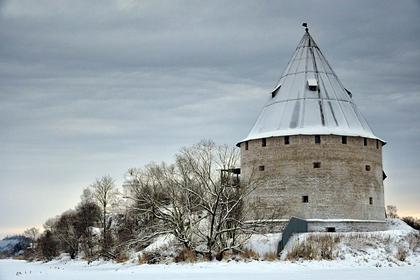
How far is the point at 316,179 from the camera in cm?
3466

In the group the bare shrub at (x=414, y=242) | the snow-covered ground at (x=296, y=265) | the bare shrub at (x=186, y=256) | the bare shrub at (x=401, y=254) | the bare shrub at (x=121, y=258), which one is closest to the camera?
the snow-covered ground at (x=296, y=265)

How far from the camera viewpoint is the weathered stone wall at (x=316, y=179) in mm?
34438

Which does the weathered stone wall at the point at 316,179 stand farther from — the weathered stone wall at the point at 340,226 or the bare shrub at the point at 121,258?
the bare shrub at the point at 121,258

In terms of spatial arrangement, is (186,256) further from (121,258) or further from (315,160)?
(315,160)

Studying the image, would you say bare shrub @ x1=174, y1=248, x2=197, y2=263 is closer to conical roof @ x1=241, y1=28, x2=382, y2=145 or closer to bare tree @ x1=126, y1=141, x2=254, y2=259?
bare tree @ x1=126, y1=141, x2=254, y2=259

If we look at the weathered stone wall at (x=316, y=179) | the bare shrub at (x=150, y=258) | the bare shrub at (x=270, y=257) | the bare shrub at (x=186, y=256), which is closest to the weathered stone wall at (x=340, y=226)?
the weathered stone wall at (x=316, y=179)

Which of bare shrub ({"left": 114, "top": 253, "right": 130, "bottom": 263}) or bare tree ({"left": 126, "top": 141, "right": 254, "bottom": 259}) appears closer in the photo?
bare tree ({"left": 126, "top": 141, "right": 254, "bottom": 259})

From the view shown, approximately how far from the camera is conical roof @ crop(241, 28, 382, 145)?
1409 inches

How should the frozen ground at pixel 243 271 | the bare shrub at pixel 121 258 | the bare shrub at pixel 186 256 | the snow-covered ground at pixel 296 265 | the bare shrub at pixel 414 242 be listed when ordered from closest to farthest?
the frozen ground at pixel 243 271 < the snow-covered ground at pixel 296 265 < the bare shrub at pixel 186 256 < the bare shrub at pixel 414 242 < the bare shrub at pixel 121 258

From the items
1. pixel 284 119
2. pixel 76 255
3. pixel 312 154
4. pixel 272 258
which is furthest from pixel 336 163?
pixel 76 255

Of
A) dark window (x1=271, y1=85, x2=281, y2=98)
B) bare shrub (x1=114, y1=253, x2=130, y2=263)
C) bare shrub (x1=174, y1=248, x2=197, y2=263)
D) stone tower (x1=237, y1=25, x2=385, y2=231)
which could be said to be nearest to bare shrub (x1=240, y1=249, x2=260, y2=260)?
bare shrub (x1=174, y1=248, x2=197, y2=263)

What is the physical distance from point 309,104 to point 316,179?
459 cm

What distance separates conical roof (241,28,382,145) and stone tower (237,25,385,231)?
5 cm

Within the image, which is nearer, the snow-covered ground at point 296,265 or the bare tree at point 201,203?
the snow-covered ground at point 296,265
